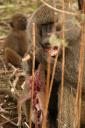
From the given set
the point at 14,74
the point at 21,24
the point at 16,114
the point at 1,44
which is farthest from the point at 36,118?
the point at 1,44

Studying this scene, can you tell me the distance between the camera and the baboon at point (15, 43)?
19.4 feet

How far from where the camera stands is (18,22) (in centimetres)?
570

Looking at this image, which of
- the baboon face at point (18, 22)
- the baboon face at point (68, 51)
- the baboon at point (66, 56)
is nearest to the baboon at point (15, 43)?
the baboon face at point (18, 22)

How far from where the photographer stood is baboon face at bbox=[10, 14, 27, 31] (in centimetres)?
549

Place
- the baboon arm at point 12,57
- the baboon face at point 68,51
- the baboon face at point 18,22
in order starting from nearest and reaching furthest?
1. the baboon face at point 68,51
2. the baboon face at point 18,22
3. the baboon arm at point 12,57

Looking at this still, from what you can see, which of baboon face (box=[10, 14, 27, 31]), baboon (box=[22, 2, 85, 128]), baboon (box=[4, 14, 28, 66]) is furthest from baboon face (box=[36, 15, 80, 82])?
baboon (box=[4, 14, 28, 66])

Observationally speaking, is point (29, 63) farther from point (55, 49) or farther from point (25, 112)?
point (55, 49)

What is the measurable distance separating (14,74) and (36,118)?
151 cm

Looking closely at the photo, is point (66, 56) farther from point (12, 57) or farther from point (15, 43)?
point (15, 43)

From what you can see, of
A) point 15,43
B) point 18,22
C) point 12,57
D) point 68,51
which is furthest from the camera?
point 15,43

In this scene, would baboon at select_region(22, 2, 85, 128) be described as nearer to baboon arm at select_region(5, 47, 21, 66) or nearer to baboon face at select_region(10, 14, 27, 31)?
baboon face at select_region(10, 14, 27, 31)

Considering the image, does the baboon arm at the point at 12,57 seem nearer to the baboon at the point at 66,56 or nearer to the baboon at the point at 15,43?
the baboon at the point at 15,43

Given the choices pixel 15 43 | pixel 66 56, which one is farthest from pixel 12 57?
pixel 66 56

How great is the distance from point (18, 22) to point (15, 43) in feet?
1.81
